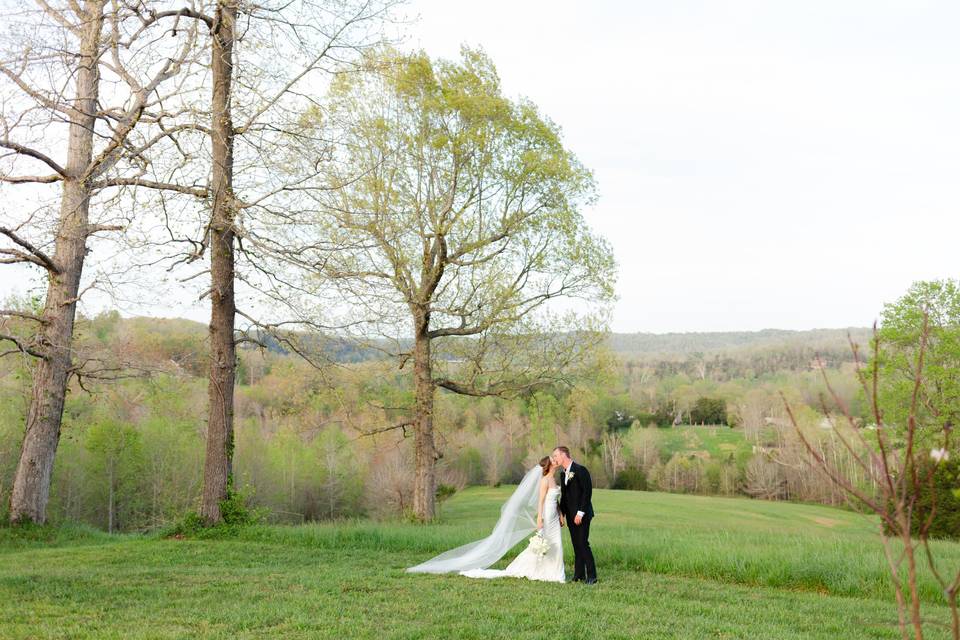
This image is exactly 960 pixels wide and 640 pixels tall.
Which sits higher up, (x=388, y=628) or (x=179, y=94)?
(x=179, y=94)

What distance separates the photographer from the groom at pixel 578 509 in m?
10.8

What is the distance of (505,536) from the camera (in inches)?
479

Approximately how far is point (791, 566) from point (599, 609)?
3.97 metres

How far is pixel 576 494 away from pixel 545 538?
2.82ft

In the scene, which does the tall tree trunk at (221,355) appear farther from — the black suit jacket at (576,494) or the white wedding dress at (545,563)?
the black suit jacket at (576,494)

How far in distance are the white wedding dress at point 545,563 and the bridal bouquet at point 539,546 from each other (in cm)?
3

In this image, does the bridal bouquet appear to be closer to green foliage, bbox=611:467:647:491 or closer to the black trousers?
the black trousers

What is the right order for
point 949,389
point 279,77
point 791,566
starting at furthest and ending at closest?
1. point 949,389
2. point 279,77
3. point 791,566

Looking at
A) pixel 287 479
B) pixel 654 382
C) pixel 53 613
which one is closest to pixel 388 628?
pixel 53 613

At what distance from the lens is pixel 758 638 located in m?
7.13

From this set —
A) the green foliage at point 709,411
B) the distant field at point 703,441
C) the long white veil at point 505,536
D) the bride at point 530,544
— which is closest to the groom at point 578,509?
the bride at point 530,544

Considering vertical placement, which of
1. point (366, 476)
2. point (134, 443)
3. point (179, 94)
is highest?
point (179, 94)

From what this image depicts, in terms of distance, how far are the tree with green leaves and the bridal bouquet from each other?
1006 centimetres

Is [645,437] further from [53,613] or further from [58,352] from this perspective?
[53,613]
